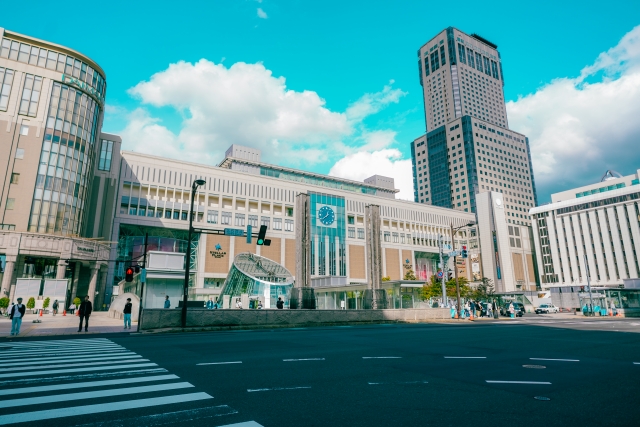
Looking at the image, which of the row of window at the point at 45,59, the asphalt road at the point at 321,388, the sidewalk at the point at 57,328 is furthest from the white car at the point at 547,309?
the row of window at the point at 45,59

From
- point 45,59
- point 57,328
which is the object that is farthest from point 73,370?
point 45,59

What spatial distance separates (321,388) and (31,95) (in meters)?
62.5

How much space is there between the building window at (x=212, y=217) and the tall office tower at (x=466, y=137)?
340 ft

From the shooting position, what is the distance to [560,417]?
5.37 meters

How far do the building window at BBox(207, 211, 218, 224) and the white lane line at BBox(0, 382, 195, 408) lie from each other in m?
67.5

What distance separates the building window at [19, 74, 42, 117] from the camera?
5122 cm

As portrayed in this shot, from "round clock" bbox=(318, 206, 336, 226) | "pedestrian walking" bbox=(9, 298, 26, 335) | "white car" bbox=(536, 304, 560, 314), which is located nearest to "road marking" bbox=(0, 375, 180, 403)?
"pedestrian walking" bbox=(9, 298, 26, 335)

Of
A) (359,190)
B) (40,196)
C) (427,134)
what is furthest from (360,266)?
(427,134)

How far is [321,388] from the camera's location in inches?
280

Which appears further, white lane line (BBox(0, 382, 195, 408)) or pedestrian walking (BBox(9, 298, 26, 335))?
pedestrian walking (BBox(9, 298, 26, 335))

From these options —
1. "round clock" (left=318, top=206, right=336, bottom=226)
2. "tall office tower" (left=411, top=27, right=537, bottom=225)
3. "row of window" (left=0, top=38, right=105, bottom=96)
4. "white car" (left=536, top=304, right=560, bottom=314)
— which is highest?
"tall office tower" (left=411, top=27, right=537, bottom=225)

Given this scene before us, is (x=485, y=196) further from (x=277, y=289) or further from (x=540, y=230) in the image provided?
(x=277, y=289)

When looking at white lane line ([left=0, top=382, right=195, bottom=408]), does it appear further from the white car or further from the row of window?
the white car

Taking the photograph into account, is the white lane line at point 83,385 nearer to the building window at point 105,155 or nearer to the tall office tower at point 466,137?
the building window at point 105,155
